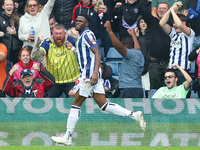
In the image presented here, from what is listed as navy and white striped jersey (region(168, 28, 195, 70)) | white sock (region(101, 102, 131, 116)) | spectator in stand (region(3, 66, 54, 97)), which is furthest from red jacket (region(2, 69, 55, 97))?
navy and white striped jersey (region(168, 28, 195, 70))

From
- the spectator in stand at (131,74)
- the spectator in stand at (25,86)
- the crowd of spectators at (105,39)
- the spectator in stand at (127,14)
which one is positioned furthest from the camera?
→ the spectator in stand at (127,14)

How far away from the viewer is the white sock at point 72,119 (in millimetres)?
7742

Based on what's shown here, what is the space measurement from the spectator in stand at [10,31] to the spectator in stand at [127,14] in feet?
7.63

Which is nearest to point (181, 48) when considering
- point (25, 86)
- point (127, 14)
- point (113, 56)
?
point (127, 14)

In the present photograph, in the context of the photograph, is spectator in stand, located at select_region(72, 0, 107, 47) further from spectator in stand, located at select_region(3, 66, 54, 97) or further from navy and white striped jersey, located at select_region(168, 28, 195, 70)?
spectator in stand, located at select_region(3, 66, 54, 97)

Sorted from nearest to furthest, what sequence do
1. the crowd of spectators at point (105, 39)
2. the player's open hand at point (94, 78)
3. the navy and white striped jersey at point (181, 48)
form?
1. the player's open hand at point (94, 78)
2. the crowd of spectators at point (105, 39)
3. the navy and white striped jersey at point (181, 48)

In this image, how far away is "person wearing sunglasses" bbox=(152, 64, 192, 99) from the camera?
9508 mm

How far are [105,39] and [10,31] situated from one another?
7.49 ft

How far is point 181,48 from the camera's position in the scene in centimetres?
1048

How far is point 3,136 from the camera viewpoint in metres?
8.41

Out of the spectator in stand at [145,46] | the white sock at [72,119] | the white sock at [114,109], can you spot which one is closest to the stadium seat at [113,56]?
the spectator in stand at [145,46]

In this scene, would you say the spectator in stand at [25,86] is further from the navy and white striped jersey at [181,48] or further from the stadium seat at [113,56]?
the stadium seat at [113,56]

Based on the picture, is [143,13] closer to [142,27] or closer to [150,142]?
[142,27]

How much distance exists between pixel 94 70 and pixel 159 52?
3.69 metres
